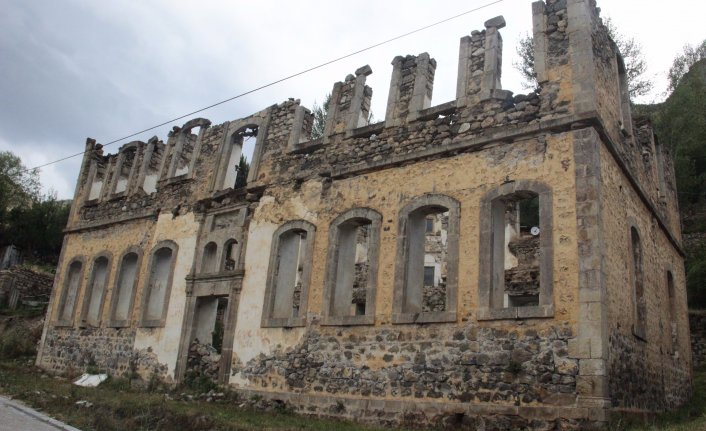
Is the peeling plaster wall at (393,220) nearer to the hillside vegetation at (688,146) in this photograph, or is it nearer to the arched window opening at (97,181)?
the arched window opening at (97,181)

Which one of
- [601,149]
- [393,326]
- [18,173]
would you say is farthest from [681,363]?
[18,173]

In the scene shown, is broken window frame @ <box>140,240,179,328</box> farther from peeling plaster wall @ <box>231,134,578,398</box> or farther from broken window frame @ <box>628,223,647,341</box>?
broken window frame @ <box>628,223,647,341</box>

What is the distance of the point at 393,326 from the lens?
10.9 meters

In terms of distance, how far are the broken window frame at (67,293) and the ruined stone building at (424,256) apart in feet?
3.19

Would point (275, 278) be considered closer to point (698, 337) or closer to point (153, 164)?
point (153, 164)

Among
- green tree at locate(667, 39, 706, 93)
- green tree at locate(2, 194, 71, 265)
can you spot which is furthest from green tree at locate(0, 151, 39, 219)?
green tree at locate(667, 39, 706, 93)

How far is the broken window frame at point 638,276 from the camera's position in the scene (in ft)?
35.7

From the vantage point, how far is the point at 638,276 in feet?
38.3

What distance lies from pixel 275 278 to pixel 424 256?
3.45 metres

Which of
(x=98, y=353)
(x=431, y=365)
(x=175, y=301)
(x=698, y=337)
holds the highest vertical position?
(x=698, y=337)

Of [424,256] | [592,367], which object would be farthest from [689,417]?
[424,256]

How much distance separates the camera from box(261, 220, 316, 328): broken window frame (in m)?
12.5

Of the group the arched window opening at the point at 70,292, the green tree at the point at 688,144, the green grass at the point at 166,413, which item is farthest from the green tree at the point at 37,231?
the green tree at the point at 688,144

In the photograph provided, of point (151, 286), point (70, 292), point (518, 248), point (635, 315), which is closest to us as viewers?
point (635, 315)
